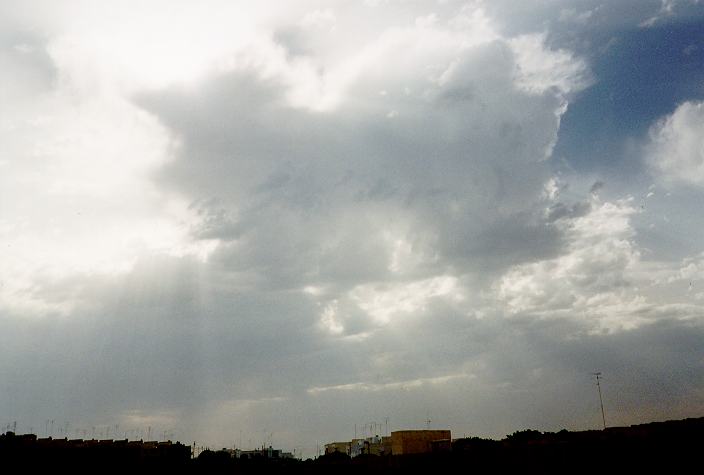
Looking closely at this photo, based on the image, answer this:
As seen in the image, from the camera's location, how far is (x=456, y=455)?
28984 mm

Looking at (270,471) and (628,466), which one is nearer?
(628,466)

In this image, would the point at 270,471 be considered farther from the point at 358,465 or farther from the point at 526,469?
the point at 526,469

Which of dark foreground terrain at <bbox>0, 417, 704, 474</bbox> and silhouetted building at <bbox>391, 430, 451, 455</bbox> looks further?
silhouetted building at <bbox>391, 430, 451, 455</bbox>

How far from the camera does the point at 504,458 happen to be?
2561 centimetres

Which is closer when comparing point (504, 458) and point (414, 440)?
point (504, 458)

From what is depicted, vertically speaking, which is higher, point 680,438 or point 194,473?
point 680,438

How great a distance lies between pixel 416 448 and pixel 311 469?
92.1 feet

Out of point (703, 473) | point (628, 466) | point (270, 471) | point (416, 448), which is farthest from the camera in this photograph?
point (416, 448)

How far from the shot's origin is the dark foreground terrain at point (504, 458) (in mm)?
18781

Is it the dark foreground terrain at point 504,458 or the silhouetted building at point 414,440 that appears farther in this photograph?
the silhouetted building at point 414,440

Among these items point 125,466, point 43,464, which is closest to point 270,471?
point 125,466

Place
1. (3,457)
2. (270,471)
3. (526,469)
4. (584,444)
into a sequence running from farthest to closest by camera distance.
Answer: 1. (270,471)
2. (3,457)
3. (526,469)
4. (584,444)

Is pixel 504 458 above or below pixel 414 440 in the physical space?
above

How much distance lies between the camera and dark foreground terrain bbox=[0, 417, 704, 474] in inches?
739
